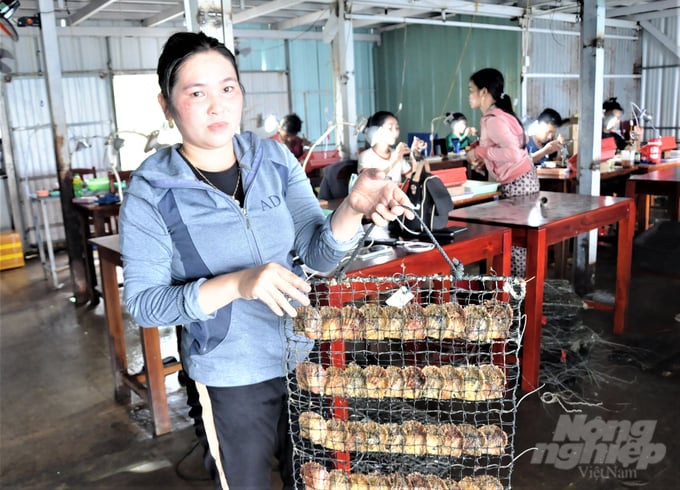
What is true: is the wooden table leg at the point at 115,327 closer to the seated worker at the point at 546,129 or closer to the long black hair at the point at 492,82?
the long black hair at the point at 492,82

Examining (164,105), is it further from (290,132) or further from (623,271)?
(290,132)

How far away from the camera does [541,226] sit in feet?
10.4

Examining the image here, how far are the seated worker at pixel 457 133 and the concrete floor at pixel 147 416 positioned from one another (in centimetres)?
353

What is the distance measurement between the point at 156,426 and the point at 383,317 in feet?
6.30

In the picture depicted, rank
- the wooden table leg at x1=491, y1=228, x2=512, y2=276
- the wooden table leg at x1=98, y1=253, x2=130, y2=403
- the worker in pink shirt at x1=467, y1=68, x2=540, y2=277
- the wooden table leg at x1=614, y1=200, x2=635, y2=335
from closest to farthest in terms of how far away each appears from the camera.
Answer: the wooden table leg at x1=491, y1=228, x2=512, y2=276
the wooden table leg at x1=98, y1=253, x2=130, y2=403
the wooden table leg at x1=614, y1=200, x2=635, y2=335
the worker in pink shirt at x1=467, y1=68, x2=540, y2=277

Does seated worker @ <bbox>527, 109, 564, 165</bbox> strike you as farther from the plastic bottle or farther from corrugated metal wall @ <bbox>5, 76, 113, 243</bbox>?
corrugated metal wall @ <bbox>5, 76, 113, 243</bbox>

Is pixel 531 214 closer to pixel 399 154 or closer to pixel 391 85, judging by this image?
pixel 399 154

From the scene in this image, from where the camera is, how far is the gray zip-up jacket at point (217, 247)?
1.34 metres

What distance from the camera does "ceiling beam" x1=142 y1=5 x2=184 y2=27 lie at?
8.56 meters

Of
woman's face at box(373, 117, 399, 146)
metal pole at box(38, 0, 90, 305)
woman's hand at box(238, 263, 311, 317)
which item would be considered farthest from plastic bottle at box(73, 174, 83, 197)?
woman's hand at box(238, 263, 311, 317)

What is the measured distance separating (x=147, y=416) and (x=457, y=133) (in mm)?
5797

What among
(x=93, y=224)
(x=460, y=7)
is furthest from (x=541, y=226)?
(x=460, y=7)

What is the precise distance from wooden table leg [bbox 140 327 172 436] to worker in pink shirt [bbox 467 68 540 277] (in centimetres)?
253

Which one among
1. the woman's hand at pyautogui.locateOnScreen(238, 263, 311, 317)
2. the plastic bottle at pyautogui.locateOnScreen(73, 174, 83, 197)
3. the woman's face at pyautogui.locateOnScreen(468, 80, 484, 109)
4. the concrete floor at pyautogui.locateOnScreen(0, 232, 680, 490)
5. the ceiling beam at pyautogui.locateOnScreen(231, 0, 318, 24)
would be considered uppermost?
the ceiling beam at pyautogui.locateOnScreen(231, 0, 318, 24)
